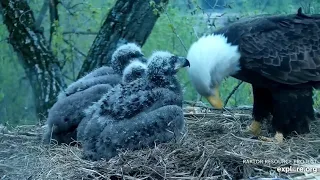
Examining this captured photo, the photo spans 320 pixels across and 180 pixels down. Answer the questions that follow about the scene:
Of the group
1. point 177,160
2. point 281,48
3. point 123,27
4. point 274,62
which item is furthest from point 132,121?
point 123,27

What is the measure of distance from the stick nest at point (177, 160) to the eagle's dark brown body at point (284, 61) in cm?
24

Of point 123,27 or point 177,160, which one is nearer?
point 177,160

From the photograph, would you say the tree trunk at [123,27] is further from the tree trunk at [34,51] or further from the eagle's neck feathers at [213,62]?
the eagle's neck feathers at [213,62]

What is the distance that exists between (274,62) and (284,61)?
95 millimetres

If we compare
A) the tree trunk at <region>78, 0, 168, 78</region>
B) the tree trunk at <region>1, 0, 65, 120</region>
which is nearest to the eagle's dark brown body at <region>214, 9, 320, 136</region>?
the tree trunk at <region>78, 0, 168, 78</region>

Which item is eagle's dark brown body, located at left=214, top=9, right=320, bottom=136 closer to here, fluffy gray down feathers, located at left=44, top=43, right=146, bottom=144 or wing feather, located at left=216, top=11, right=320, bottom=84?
wing feather, located at left=216, top=11, right=320, bottom=84

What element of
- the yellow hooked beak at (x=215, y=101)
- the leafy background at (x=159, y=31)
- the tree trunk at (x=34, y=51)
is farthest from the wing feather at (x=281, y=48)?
the tree trunk at (x=34, y=51)

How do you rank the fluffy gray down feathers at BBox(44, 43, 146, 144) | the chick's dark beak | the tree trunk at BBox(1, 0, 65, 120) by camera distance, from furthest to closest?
the tree trunk at BBox(1, 0, 65, 120), the fluffy gray down feathers at BBox(44, 43, 146, 144), the chick's dark beak

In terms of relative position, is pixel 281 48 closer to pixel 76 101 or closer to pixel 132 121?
pixel 132 121

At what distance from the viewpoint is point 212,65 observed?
5098 millimetres

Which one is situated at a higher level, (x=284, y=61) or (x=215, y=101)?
(x=284, y=61)

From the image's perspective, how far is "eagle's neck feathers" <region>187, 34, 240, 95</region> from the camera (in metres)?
5.02

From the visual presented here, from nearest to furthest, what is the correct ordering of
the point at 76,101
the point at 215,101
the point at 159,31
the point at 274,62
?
1. the point at 76,101
2. the point at 274,62
3. the point at 215,101
4. the point at 159,31

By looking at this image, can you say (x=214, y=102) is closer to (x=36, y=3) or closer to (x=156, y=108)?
(x=156, y=108)
